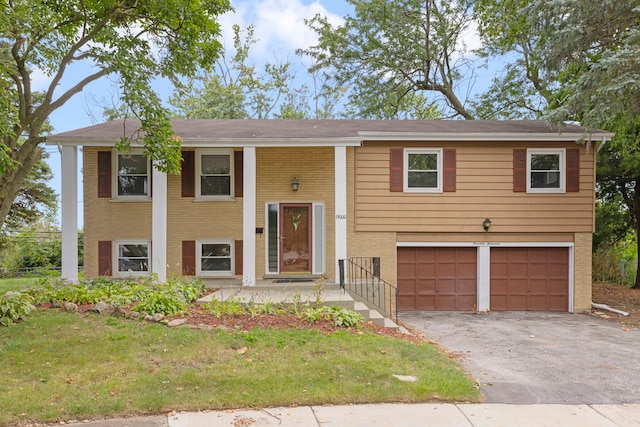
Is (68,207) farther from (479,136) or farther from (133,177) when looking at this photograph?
(479,136)

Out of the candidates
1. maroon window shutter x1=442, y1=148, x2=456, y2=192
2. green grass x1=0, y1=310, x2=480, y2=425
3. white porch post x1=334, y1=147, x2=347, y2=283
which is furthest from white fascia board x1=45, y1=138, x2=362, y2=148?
green grass x1=0, y1=310, x2=480, y2=425

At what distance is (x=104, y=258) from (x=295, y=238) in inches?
A: 206

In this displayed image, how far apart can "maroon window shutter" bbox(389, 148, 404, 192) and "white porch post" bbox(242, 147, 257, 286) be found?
12.3 feet

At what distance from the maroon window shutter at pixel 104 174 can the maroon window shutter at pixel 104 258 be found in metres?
1.32

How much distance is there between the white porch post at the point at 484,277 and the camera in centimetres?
1322

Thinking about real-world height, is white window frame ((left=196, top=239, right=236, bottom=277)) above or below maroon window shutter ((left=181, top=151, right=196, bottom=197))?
below

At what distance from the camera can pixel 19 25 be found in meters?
8.95

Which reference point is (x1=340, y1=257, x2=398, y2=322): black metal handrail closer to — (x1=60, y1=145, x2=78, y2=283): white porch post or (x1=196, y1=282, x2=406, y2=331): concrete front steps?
(x1=196, y1=282, x2=406, y2=331): concrete front steps

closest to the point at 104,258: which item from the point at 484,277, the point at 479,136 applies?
the point at 484,277

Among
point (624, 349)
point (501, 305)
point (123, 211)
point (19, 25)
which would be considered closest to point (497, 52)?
point (501, 305)

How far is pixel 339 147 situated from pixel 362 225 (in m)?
2.30

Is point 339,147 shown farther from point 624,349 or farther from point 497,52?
point 497,52

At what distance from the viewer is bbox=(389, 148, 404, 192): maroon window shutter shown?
12.8 m

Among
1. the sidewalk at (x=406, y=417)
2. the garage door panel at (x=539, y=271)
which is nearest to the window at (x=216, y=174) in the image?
the sidewalk at (x=406, y=417)
